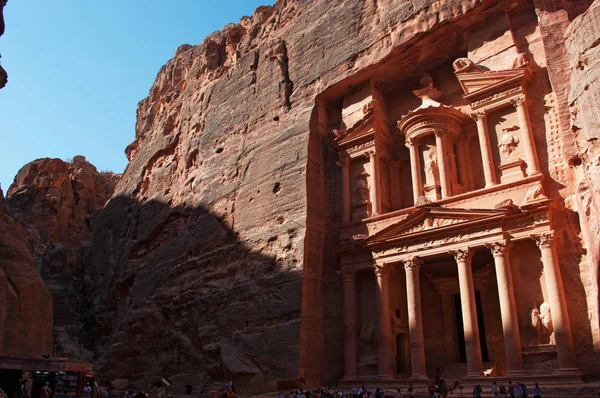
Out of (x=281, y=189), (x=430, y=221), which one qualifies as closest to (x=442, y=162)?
(x=430, y=221)

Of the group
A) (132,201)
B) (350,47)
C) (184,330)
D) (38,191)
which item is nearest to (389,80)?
(350,47)

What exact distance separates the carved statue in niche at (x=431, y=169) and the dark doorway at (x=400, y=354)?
5328 mm

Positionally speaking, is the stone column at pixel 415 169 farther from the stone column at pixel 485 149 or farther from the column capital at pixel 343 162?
the column capital at pixel 343 162

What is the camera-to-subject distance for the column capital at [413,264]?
55.7 ft

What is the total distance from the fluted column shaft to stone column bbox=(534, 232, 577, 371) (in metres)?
4.94

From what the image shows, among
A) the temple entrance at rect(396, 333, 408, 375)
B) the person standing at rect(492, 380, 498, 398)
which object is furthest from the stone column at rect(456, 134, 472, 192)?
the person standing at rect(492, 380, 498, 398)

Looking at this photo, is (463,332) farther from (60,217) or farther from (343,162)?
(60,217)

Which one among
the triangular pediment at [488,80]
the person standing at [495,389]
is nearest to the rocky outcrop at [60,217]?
the person standing at [495,389]

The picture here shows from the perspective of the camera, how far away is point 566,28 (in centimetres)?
1571

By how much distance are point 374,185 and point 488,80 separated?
524 centimetres

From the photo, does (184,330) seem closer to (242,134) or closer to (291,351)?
(291,351)

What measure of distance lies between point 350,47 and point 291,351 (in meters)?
11.9

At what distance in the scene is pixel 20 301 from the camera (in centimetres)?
1627

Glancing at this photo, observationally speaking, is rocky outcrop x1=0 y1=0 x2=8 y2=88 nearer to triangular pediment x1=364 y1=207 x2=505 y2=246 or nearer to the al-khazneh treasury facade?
the al-khazneh treasury facade
